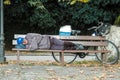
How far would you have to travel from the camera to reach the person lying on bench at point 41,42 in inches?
504

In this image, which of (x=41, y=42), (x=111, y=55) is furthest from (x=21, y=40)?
→ (x=111, y=55)

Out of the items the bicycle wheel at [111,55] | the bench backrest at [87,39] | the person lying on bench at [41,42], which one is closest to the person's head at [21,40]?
the person lying on bench at [41,42]

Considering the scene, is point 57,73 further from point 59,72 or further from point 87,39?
point 87,39

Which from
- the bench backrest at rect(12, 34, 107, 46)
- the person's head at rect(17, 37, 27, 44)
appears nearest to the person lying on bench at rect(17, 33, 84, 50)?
the person's head at rect(17, 37, 27, 44)

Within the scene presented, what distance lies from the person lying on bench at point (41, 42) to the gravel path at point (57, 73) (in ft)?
2.11

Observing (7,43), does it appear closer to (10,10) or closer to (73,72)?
(10,10)

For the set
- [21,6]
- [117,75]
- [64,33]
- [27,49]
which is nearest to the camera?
[117,75]

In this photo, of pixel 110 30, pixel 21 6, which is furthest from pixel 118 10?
pixel 110 30

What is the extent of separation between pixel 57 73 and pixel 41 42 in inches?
74.8

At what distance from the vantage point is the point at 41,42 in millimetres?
12859

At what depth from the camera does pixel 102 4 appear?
25750mm

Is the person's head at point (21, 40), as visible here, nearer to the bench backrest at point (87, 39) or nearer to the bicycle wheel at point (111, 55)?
the bench backrest at point (87, 39)

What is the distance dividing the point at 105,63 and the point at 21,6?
12614 millimetres

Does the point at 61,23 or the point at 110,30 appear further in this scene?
the point at 61,23
